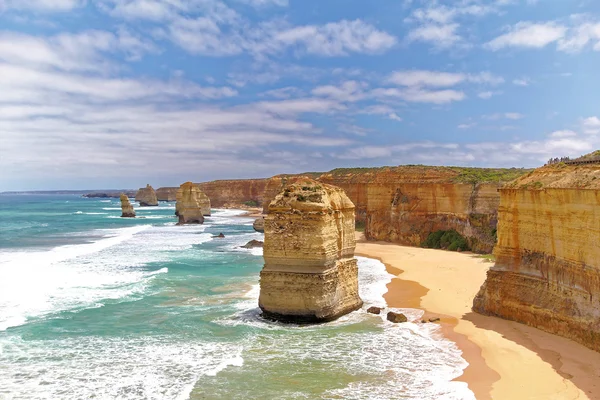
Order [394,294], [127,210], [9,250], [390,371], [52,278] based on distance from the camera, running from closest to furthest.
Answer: [390,371], [394,294], [52,278], [9,250], [127,210]

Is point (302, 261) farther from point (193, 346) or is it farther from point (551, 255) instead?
point (551, 255)

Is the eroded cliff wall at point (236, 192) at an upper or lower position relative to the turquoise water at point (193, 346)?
upper

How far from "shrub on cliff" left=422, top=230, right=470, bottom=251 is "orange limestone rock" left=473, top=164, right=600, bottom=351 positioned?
63.9 ft

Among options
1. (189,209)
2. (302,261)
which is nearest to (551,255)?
(302,261)

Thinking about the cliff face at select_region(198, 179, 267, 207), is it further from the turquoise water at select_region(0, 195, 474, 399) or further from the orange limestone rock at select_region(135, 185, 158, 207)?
the turquoise water at select_region(0, 195, 474, 399)

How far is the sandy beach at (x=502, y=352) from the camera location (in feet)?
37.7

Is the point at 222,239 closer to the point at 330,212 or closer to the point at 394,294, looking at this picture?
the point at 394,294

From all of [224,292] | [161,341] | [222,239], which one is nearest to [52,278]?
[224,292]

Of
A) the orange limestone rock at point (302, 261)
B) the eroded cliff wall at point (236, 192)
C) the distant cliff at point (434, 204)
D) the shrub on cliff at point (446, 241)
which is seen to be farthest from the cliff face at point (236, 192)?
the orange limestone rock at point (302, 261)

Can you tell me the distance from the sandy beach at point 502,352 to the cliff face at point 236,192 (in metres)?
97.0

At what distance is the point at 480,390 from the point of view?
11547mm

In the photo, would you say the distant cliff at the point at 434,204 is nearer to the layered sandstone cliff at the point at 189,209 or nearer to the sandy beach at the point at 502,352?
the sandy beach at the point at 502,352

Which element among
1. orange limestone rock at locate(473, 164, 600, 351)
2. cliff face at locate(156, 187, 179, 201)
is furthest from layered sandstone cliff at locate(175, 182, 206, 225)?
cliff face at locate(156, 187, 179, 201)

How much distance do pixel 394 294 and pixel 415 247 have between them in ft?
61.5
